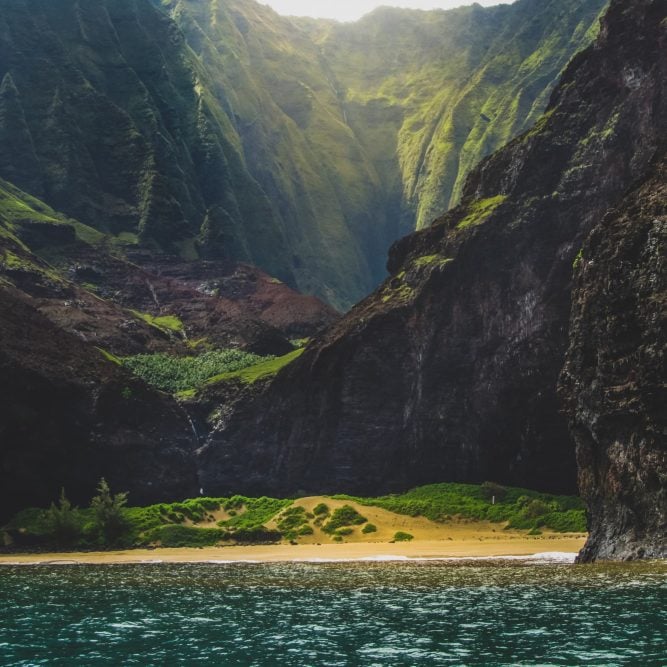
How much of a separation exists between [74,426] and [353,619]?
68.4 meters

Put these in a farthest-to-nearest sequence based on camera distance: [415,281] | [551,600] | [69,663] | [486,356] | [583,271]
→ 1. [415,281]
2. [486,356]
3. [583,271]
4. [551,600]
5. [69,663]

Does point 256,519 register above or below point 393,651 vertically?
above

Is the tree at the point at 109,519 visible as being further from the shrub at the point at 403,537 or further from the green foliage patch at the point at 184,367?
the green foliage patch at the point at 184,367

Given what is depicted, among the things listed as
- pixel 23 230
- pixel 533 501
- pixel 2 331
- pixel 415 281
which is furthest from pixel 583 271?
pixel 23 230

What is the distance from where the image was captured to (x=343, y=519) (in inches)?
2800

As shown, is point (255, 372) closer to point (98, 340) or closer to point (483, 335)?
point (98, 340)

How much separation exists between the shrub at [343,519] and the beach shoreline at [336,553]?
4.70 metres

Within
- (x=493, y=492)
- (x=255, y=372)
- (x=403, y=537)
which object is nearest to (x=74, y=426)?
(x=255, y=372)

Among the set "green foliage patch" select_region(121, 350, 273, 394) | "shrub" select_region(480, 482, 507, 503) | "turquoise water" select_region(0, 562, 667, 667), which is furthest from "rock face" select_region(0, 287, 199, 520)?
"turquoise water" select_region(0, 562, 667, 667)

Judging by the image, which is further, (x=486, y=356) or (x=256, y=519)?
(x=486, y=356)

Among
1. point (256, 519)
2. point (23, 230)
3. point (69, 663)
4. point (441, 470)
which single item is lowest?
point (69, 663)

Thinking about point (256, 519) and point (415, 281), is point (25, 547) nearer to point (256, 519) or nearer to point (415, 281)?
point (256, 519)

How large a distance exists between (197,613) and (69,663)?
8566 mm

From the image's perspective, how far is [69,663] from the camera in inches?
825
